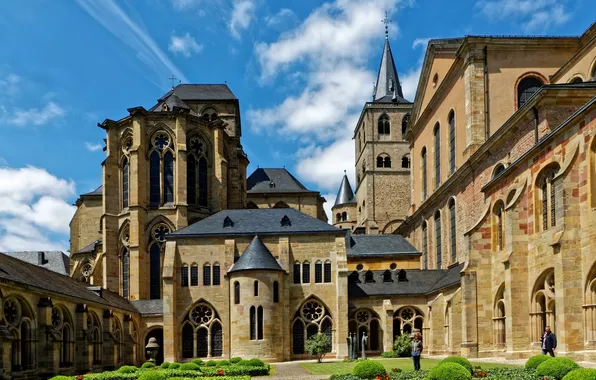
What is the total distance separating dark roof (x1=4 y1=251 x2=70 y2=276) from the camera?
257 feet

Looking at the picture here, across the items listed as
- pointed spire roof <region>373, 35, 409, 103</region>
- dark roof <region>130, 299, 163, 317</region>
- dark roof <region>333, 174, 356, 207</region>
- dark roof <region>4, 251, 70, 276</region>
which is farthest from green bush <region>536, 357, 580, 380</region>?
dark roof <region>333, 174, 356, 207</region>

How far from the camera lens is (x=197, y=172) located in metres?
60.4

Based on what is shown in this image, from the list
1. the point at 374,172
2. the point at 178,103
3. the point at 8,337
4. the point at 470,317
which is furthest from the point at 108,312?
the point at 374,172

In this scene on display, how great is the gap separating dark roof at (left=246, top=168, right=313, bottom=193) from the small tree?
3283cm

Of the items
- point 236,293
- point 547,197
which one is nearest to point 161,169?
point 236,293

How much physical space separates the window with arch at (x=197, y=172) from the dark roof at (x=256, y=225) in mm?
6013

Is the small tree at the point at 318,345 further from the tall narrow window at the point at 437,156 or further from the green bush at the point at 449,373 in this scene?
the green bush at the point at 449,373

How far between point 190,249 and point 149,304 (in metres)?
6.01

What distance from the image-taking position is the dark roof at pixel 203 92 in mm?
76144

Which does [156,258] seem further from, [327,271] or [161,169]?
[327,271]

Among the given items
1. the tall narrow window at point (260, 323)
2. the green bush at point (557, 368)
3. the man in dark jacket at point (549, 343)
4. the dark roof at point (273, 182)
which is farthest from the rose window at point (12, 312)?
the dark roof at point (273, 182)

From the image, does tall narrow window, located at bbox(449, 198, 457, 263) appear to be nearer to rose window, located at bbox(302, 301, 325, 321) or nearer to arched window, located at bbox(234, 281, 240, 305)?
rose window, located at bbox(302, 301, 325, 321)

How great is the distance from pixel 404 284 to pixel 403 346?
686 cm

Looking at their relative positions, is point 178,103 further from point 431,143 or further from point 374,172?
point 374,172
